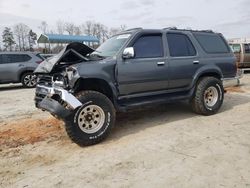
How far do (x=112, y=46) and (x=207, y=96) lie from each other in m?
2.61

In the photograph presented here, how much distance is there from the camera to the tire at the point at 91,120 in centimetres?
518

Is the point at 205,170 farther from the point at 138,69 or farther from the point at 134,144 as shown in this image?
the point at 138,69

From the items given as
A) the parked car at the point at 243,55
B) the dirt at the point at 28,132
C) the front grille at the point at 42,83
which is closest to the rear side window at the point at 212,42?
the front grille at the point at 42,83

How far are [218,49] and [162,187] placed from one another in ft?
15.9

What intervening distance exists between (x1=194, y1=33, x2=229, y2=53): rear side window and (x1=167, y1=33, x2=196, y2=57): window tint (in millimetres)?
385

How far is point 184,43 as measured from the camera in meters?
7.05

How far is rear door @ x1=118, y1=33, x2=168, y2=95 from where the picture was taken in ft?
19.4

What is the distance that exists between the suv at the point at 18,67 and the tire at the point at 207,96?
905 centimetres

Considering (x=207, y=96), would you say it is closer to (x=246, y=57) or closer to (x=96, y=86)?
(x=96, y=86)

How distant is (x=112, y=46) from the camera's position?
21.0 feet

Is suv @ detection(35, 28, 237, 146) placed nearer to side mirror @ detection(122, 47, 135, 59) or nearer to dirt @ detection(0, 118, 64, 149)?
side mirror @ detection(122, 47, 135, 59)

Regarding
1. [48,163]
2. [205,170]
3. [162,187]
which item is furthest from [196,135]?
[48,163]

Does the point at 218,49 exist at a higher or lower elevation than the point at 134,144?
higher

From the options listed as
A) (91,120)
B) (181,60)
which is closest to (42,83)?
(91,120)
